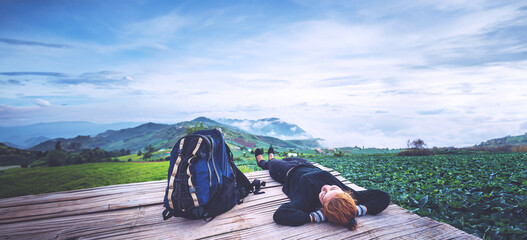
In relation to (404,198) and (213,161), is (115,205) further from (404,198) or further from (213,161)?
(404,198)

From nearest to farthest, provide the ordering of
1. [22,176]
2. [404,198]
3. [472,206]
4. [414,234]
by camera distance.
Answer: [414,234], [472,206], [404,198], [22,176]

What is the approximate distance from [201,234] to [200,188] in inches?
25.5

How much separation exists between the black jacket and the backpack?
0.96 meters

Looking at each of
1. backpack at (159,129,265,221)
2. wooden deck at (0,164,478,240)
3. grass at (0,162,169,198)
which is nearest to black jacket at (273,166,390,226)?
wooden deck at (0,164,478,240)

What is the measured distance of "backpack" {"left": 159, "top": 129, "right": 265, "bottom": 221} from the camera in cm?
290

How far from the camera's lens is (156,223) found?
297 cm

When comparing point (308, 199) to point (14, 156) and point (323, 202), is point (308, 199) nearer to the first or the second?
point (323, 202)

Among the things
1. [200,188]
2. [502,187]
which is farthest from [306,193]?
[502,187]

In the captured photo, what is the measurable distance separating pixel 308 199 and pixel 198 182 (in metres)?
1.79

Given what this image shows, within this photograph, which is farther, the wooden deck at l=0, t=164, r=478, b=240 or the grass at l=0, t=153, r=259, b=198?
the grass at l=0, t=153, r=259, b=198

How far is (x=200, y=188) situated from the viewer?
304 centimetres

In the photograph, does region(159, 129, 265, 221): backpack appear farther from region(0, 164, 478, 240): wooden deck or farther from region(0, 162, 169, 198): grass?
region(0, 162, 169, 198): grass

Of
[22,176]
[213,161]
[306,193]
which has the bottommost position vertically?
[22,176]

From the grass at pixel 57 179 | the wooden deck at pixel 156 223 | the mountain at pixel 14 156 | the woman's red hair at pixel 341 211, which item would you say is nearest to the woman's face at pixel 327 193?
the woman's red hair at pixel 341 211
